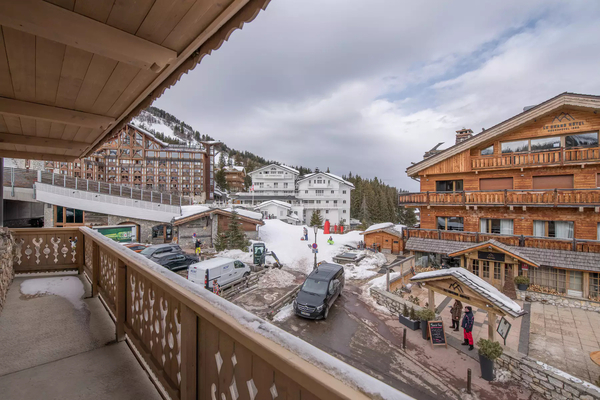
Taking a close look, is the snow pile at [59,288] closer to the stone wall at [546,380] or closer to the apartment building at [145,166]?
the stone wall at [546,380]

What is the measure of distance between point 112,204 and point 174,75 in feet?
96.8

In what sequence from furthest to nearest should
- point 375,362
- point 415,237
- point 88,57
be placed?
point 415,237 < point 375,362 < point 88,57

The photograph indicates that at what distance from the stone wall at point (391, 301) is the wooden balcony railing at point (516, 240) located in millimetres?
6940

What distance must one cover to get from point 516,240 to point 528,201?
7.84 ft

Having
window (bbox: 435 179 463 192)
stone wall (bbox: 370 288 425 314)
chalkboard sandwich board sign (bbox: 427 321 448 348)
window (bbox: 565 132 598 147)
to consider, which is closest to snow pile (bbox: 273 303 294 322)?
stone wall (bbox: 370 288 425 314)

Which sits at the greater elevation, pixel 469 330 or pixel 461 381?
pixel 469 330

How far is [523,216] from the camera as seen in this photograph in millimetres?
15547

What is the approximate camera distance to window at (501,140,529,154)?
15.8m

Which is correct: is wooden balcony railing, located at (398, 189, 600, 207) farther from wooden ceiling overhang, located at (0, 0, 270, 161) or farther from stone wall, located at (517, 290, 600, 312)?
wooden ceiling overhang, located at (0, 0, 270, 161)

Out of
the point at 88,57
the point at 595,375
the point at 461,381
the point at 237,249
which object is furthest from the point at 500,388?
the point at 237,249

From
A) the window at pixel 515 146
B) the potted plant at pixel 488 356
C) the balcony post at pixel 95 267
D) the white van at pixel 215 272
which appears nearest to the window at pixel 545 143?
the window at pixel 515 146

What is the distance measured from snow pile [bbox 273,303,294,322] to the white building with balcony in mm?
37357

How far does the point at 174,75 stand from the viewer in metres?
2.85

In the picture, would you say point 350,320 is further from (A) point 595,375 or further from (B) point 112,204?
(B) point 112,204
